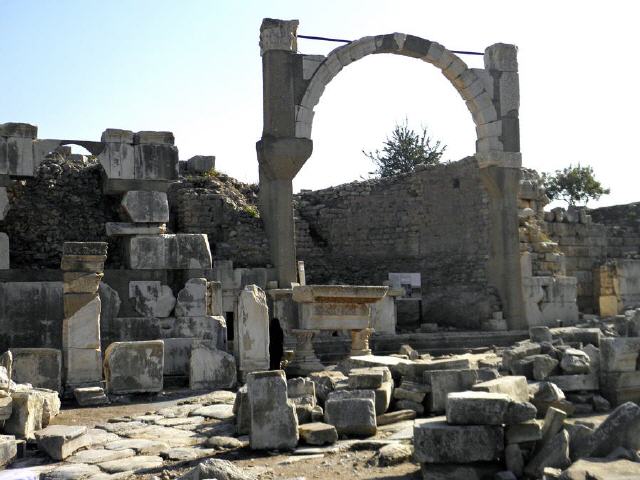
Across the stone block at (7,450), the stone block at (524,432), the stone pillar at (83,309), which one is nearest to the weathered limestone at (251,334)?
the stone pillar at (83,309)

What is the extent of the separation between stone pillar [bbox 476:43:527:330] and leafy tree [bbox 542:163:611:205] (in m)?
18.7

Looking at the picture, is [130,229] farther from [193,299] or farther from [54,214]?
[54,214]

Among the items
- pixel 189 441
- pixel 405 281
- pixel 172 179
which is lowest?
pixel 189 441

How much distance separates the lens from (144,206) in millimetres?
11461

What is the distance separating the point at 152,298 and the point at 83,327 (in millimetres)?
1490

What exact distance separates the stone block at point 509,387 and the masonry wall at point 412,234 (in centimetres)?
930

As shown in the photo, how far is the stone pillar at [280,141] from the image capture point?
14312 mm

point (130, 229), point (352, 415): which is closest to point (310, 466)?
point (352, 415)

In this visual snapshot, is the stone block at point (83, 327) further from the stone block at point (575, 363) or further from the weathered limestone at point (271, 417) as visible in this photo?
the stone block at point (575, 363)

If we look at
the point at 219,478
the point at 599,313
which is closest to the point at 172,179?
the point at 219,478

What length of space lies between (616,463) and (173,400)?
567 cm

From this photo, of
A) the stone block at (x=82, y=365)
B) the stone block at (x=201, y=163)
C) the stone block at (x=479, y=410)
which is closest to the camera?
the stone block at (x=479, y=410)

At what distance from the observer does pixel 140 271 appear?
11.2 metres

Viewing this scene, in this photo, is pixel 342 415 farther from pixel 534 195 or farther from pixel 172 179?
pixel 534 195
